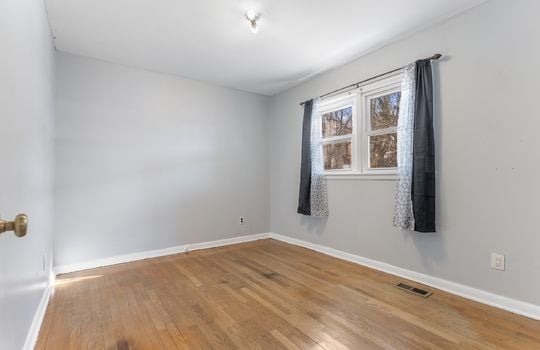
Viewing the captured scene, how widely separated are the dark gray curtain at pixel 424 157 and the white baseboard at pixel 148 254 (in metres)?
2.67

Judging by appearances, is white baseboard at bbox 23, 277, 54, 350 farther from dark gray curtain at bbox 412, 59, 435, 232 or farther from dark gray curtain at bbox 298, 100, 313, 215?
dark gray curtain at bbox 412, 59, 435, 232

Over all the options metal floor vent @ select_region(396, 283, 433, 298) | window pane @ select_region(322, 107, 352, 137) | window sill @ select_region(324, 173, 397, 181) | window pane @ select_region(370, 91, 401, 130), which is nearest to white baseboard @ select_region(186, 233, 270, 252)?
window sill @ select_region(324, 173, 397, 181)

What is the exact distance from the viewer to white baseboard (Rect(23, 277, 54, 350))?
5.23ft

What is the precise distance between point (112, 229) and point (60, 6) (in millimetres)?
2346

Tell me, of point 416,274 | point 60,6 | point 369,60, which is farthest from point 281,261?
point 60,6

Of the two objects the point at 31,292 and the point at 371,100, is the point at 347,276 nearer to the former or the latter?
the point at 371,100

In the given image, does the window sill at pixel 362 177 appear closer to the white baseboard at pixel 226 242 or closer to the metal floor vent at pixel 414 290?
the metal floor vent at pixel 414 290

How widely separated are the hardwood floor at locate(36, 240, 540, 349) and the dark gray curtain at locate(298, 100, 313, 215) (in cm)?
100

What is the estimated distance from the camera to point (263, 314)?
2.05 m

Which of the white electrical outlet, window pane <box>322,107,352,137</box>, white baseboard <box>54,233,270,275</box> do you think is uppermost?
window pane <box>322,107,352,137</box>

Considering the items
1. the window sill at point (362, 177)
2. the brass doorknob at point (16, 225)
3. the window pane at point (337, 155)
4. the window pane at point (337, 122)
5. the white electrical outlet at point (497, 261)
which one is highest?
the window pane at point (337, 122)

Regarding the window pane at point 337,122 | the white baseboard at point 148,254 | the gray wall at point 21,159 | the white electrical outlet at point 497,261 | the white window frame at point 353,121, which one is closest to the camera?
the gray wall at point 21,159

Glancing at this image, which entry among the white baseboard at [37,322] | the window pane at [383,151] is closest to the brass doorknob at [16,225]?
the white baseboard at [37,322]

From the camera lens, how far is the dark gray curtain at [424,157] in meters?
2.51
